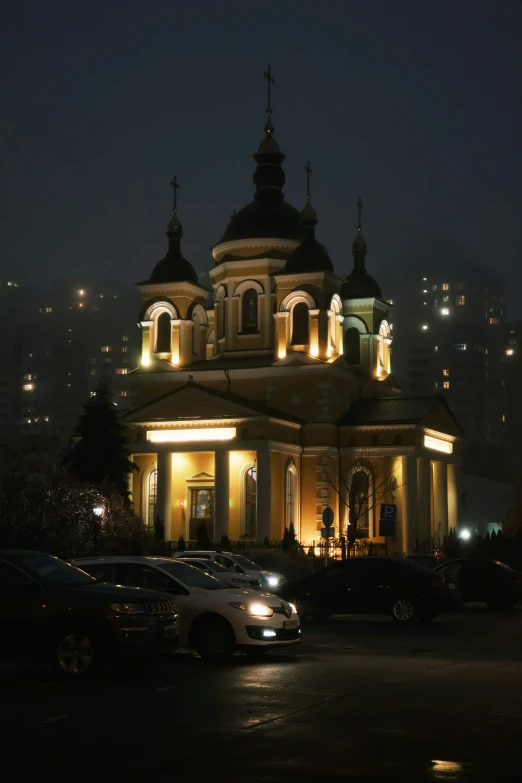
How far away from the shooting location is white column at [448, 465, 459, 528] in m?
69.8

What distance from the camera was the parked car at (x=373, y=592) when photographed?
1055 inches

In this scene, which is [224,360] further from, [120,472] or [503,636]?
[503,636]

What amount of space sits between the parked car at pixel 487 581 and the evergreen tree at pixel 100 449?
2823 cm

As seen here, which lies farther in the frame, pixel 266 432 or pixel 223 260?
pixel 223 260

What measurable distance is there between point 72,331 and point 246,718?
16692cm

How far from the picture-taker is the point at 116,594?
54.6 ft

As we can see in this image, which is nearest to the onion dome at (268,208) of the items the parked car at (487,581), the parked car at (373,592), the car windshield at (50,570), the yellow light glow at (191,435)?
the yellow light glow at (191,435)

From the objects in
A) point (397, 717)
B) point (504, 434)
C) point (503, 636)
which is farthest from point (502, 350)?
point (397, 717)

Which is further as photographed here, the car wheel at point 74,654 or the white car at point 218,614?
the white car at point 218,614

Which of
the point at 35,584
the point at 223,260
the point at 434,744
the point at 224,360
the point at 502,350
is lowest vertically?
the point at 434,744

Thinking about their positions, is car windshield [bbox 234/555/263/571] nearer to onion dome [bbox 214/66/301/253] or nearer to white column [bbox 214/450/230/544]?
white column [bbox 214/450/230/544]

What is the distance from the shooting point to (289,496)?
63.7 metres

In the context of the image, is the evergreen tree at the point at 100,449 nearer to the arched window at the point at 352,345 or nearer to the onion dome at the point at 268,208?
the onion dome at the point at 268,208

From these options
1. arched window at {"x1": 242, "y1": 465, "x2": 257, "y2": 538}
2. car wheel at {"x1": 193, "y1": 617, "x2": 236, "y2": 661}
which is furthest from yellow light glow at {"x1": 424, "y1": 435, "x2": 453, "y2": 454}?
car wheel at {"x1": 193, "y1": 617, "x2": 236, "y2": 661}
